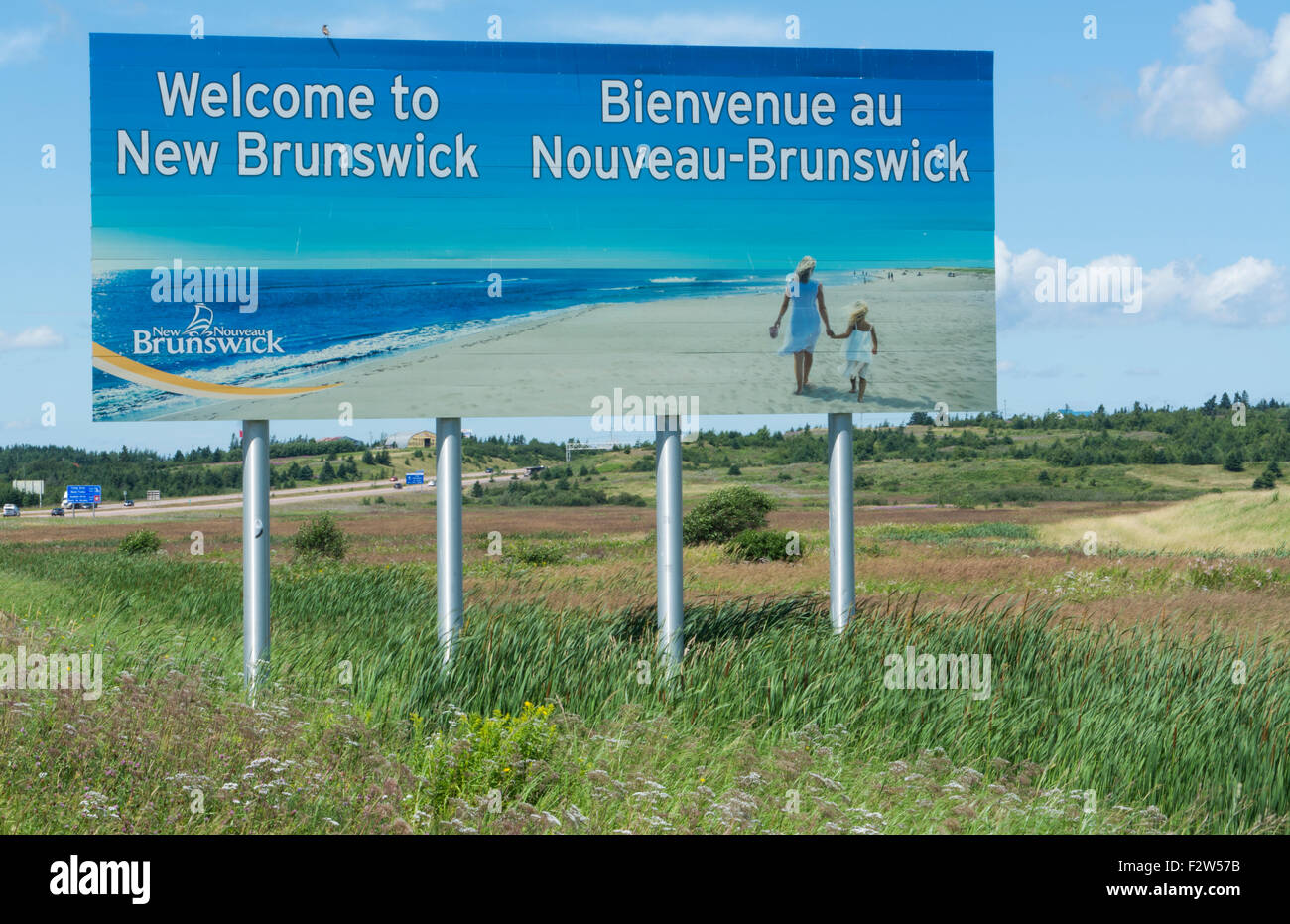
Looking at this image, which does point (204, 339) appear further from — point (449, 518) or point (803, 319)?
point (803, 319)

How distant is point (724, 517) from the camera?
33062 millimetres

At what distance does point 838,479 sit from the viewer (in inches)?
402

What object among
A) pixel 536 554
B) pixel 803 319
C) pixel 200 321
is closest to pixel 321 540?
pixel 536 554

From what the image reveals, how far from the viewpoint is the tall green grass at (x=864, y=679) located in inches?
307

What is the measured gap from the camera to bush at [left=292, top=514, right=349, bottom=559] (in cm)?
3116

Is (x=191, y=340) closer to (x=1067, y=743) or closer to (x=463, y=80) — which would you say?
(x=463, y=80)

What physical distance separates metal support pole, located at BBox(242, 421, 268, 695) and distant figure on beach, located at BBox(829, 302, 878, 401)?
5293 millimetres

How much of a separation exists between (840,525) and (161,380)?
626cm

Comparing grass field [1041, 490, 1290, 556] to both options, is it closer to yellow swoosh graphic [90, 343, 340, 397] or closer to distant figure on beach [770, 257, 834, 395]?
distant figure on beach [770, 257, 834, 395]

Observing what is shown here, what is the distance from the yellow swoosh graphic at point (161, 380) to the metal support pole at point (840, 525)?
5191mm

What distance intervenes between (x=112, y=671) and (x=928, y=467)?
70.5 m

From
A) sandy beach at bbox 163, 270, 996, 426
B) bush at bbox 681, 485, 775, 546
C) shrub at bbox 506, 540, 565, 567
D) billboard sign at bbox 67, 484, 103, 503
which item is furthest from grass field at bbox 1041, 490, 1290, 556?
billboard sign at bbox 67, 484, 103, 503

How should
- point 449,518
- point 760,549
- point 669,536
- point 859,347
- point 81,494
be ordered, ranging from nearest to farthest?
1. point 449,518
2. point 669,536
3. point 859,347
4. point 760,549
5. point 81,494

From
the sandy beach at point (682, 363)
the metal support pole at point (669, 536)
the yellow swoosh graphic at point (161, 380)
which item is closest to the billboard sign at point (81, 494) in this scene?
the yellow swoosh graphic at point (161, 380)
